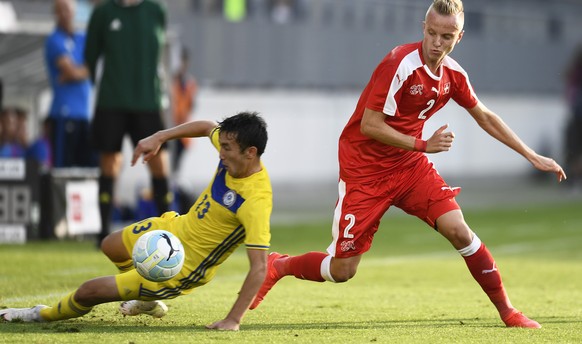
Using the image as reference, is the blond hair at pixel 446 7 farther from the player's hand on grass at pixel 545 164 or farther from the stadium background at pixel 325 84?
the stadium background at pixel 325 84

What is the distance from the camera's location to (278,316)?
7719mm

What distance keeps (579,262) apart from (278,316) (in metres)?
6.11

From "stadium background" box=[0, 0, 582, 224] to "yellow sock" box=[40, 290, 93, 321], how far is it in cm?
1041

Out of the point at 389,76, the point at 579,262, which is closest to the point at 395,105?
the point at 389,76

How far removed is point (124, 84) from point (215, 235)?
5126 mm

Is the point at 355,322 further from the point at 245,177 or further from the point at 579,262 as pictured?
the point at 579,262

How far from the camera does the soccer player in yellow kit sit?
6777mm

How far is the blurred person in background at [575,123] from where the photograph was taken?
27625mm

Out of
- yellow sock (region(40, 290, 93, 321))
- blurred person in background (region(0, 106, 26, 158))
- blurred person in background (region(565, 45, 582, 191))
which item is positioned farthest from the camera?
blurred person in background (region(565, 45, 582, 191))

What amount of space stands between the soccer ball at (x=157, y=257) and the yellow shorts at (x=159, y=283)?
0.23 feet

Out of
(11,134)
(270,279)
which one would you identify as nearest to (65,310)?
(270,279)

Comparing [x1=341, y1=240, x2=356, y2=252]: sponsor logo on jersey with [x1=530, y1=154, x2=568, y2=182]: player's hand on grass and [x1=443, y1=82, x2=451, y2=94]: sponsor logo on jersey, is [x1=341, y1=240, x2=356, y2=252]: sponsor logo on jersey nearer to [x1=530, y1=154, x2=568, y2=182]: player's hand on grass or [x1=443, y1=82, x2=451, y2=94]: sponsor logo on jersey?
[x1=443, y1=82, x2=451, y2=94]: sponsor logo on jersey

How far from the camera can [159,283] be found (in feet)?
22.3

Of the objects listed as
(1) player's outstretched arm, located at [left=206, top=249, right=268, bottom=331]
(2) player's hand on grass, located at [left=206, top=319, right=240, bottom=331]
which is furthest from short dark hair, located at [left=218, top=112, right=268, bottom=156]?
(2) player's hand on grass, located at [left=206, top=319, right=240, bottom=331]
